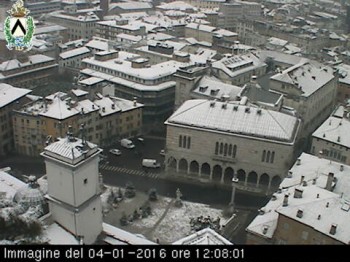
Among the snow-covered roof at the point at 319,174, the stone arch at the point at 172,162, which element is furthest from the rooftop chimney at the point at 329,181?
the stone arch at the point at 172,162

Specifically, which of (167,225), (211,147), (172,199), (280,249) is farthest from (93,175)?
(211,147)

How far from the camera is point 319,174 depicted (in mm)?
91375

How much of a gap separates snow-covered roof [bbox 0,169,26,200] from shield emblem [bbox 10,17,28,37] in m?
26.4

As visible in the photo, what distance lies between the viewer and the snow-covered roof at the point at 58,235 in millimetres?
66250

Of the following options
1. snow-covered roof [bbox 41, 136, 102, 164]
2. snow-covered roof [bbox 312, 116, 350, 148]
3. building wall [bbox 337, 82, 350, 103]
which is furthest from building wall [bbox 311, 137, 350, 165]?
snow-covered roof [bbox 41, 136, 102, 164]

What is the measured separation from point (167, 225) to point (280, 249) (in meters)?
44.2

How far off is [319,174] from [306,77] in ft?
173

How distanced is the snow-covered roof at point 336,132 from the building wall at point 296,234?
41.3 meters

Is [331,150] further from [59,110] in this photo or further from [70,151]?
[70,151]

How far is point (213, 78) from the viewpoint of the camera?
5773 inches

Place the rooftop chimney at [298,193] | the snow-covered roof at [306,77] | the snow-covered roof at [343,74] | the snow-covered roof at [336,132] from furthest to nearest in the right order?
the snow-covered roof at [343,74] → the snow-covered roof at [306,77] → the snow-covered roof at [336,132] → the rooftop chimney at [298,193]

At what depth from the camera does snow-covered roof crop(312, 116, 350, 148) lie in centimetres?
11144
